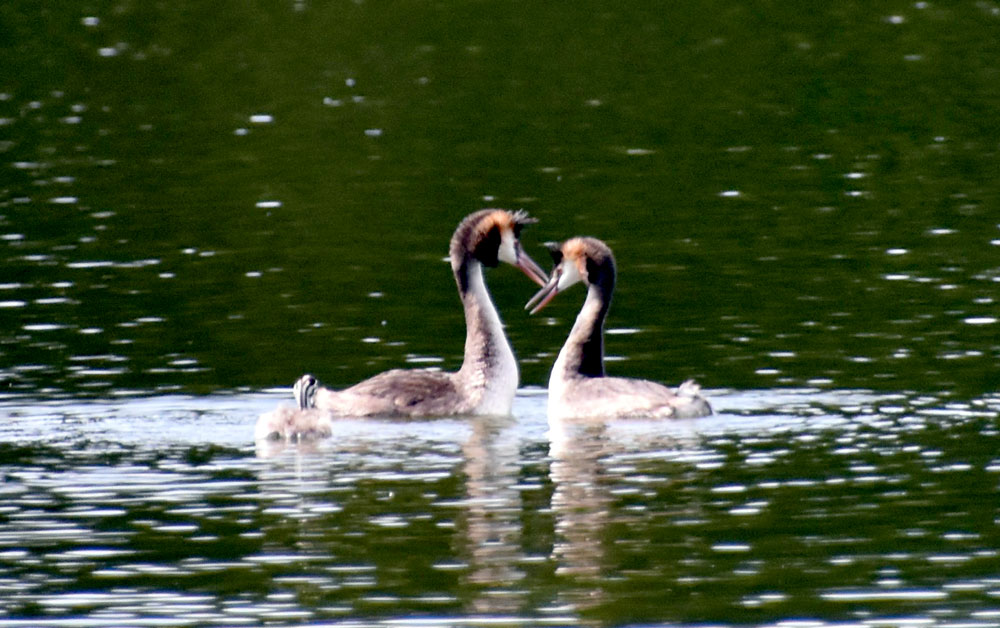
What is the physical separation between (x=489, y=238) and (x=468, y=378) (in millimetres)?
1868

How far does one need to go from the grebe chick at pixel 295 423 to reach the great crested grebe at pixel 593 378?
7.47 feet

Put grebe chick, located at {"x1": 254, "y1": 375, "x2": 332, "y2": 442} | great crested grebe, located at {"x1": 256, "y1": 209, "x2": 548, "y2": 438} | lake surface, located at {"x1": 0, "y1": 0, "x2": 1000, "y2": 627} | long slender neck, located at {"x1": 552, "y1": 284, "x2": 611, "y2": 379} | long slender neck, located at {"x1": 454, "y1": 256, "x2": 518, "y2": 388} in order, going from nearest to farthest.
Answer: lake surface, located at {"x1": 0, "y1": 0, "x2": 1000, "y2": 627}, grebe chick, located at {"x1": 254, "y1": 375, "x2": 332, "y2": 442}, great crested grebe, located at {"x1": 256, "y1": 209, "x2": 548, "y2": 438}, long slender neck, located at {"x1": 454, "y1": 256, "x2": 518, "y2": 388}, long slender neck, located at {"x1": 552, "y1": 284, "x2": 611, "y2": 379}

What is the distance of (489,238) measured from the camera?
21.6 metres

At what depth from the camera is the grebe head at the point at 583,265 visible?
2123 centimetres

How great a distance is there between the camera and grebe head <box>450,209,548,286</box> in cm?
2158

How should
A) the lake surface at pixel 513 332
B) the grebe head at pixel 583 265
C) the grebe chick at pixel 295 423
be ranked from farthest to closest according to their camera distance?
the grebe head at pixel 583 265 → the grebe chick at pixel 295 423 → the lake surface at pixel 513 332

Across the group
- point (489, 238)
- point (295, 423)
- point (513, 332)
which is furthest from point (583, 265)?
point (295, 423)

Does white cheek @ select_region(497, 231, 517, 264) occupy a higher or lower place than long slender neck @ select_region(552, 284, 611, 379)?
higher

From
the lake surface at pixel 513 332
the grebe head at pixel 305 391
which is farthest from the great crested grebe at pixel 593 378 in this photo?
the grebe head at pixel 305 391

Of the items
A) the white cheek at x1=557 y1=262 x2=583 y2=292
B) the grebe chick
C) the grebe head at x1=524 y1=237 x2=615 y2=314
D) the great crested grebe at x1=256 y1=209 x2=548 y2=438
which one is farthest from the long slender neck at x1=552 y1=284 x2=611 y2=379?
the grebe chick

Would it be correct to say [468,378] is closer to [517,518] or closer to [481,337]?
[481,337]

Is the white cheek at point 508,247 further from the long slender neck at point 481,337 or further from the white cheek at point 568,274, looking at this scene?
the white cheek at point 568,274

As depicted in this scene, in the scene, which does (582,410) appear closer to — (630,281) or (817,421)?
(817,421)

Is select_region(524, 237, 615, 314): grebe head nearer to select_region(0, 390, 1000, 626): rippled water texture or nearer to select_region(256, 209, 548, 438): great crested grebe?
select_region(256, 209, 548, 438): great crested grebe
